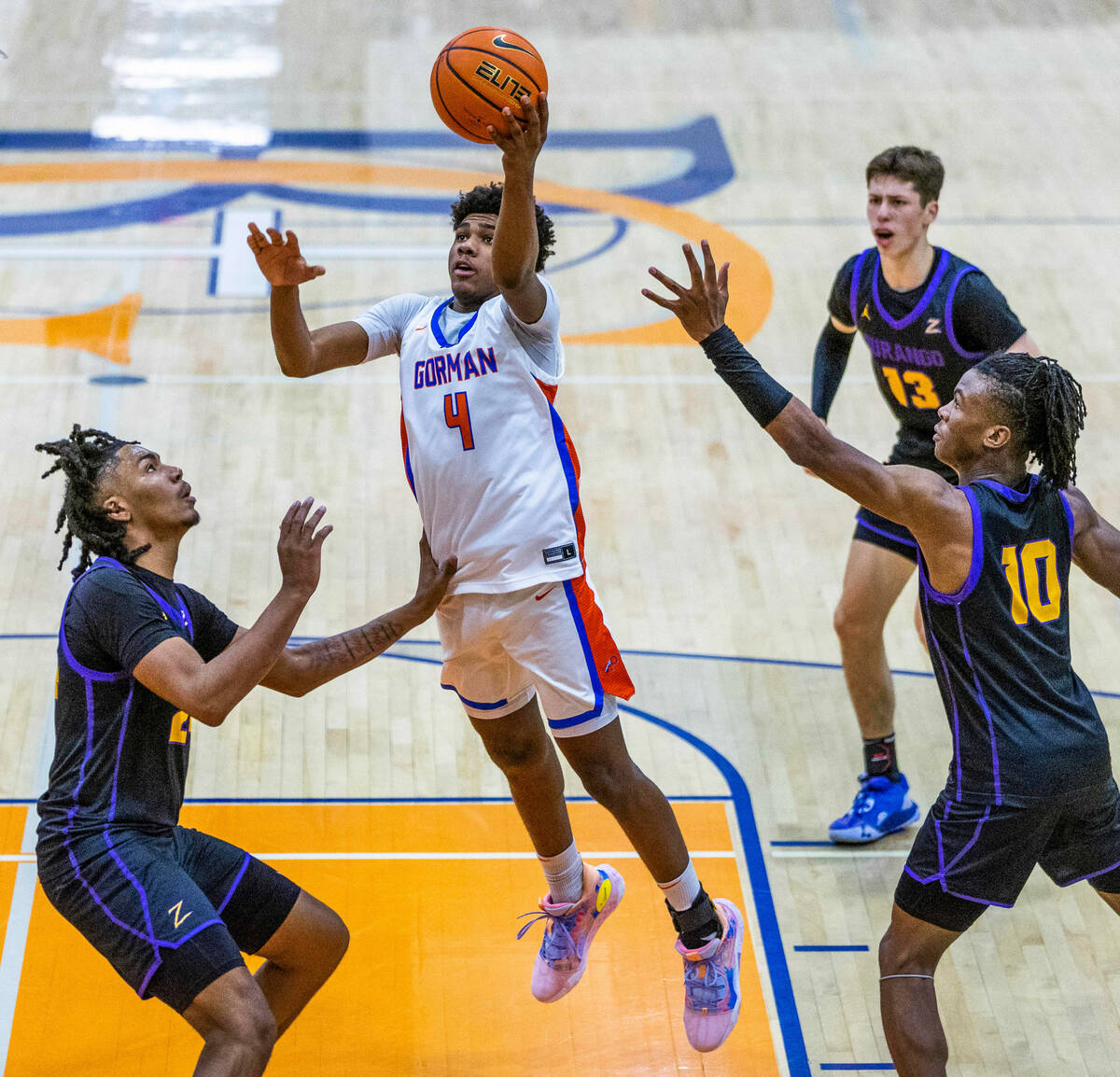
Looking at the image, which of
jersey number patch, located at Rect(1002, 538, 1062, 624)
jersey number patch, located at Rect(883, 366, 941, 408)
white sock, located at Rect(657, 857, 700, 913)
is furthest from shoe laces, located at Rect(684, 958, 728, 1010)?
jersey number patch, located at Rect(883, 366, 941, 408)

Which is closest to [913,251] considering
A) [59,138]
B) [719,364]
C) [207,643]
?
[719,364]

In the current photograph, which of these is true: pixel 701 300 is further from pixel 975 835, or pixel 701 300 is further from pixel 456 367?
pixel 975 835

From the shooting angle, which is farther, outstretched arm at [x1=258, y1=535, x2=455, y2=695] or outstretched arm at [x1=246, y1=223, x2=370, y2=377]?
outstretched arm at [x1=258, y1=535, x2=455, y2=695]

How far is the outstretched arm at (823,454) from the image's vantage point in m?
3.88

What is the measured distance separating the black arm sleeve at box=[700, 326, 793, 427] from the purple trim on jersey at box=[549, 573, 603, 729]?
774 millimetres

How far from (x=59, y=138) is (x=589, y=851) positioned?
303 inches

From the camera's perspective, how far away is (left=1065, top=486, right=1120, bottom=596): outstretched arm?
412 centimetres

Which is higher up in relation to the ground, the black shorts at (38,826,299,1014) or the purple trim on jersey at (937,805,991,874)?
the purple trim on jersey at (937,805,991,874)

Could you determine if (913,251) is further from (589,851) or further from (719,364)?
(589,851)

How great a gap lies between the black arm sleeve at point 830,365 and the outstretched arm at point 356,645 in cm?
220

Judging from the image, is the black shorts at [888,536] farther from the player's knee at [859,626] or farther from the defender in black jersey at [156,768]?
the defender in black jersey at [156,768]

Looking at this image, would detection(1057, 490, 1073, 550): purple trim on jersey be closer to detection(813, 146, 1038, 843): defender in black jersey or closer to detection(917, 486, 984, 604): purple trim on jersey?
detection(917, 486, 984, 604): purple trim on jersey

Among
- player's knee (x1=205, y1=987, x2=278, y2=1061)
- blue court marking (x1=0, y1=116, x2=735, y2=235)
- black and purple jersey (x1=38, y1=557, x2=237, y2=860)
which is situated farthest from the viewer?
blue court marking (x1=0, y1=116, x2=735, y2=235)

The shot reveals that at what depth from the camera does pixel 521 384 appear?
14.3 ft
